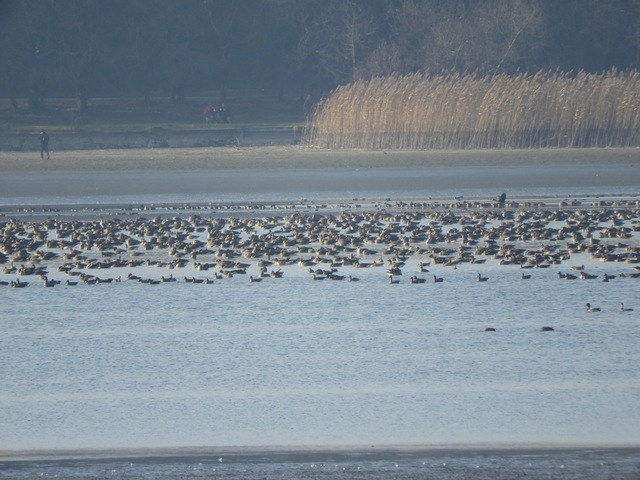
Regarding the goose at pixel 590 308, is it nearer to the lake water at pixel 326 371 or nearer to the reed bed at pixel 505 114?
the lake water at pixel 326 371

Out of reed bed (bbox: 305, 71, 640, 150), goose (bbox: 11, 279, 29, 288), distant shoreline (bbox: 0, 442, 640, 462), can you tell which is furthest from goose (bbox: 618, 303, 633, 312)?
reed bed (bbox: 305, 71, 640, 150)

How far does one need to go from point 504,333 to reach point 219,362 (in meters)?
2.79

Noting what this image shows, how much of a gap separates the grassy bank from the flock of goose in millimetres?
27026

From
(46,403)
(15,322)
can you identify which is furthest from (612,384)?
(15,322)

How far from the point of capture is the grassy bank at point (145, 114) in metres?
50.4

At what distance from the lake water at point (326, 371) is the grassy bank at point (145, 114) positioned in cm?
3423

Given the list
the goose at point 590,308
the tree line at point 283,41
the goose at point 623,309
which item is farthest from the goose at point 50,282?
the tree line at point 283,41

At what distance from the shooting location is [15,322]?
11.6 meters

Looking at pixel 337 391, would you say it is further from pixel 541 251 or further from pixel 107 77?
pixel 107 77

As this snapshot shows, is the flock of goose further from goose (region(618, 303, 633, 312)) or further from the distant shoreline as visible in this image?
the distant shoreline

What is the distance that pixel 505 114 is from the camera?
34156 millimetres

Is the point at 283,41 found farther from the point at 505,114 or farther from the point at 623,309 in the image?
the point at 623,309

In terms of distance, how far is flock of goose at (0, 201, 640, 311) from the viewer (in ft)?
48.1

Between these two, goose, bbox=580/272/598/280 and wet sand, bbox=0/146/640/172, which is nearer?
goose, bbox=580/272/598/280
